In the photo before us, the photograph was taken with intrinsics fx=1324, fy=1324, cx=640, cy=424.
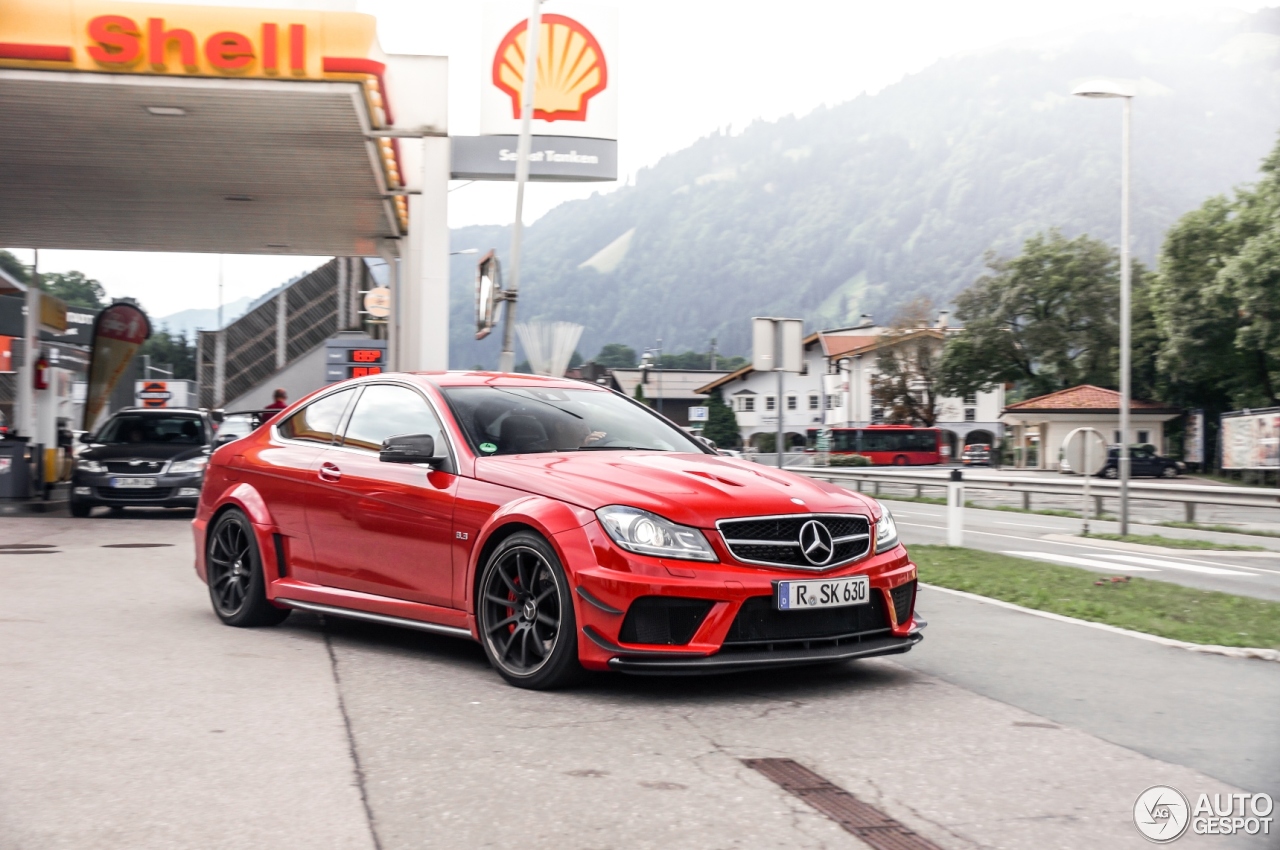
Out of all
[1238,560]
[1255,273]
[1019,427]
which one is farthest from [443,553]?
[1019,427]

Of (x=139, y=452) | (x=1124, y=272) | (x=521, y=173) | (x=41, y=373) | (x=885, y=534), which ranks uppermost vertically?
(x=521, y=173)

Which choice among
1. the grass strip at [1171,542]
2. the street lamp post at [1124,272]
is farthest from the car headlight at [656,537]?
the street lamp post at [1124,272]

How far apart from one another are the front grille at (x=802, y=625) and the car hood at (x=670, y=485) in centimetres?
41

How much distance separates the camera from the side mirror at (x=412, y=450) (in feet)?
20.9

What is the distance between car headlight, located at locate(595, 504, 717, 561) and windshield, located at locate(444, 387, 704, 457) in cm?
116

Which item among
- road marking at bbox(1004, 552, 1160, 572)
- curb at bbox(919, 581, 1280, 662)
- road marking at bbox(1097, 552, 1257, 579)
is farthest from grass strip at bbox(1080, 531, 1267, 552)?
curb at bbox(919, 581, 1280, 662)

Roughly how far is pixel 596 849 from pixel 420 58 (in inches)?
798

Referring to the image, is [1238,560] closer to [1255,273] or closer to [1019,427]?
[1255,273]

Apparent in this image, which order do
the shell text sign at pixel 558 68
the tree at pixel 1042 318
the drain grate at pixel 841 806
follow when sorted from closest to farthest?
the drain grate at pixel 841 806 → the shell text sign at pixel 558 68 → the tree at pixel 1042 318

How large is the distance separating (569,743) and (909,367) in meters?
82.0

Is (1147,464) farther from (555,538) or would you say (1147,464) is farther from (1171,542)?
(555,538)
